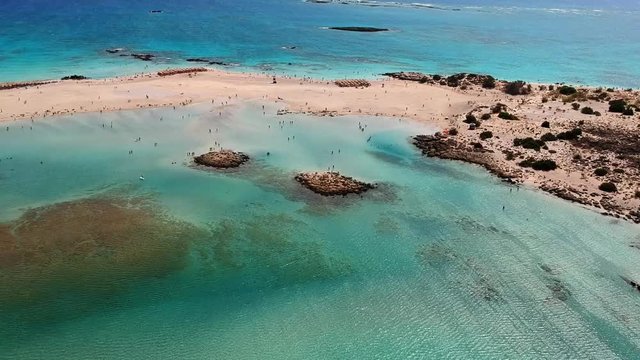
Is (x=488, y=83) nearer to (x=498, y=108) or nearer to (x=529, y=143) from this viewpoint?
(x=498, y=108)

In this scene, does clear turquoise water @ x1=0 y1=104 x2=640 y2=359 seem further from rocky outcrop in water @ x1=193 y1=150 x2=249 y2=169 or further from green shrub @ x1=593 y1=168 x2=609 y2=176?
green shrub @ x1=593 y1=168 x2=609 y2=176

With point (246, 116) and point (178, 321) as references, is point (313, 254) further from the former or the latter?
point (246, 116)

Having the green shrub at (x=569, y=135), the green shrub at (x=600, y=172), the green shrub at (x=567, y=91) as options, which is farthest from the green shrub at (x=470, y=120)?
the green shrub at (x=567, y=91)

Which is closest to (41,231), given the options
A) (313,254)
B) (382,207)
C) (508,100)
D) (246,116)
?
(313,254)

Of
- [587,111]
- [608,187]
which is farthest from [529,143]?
[587,111]

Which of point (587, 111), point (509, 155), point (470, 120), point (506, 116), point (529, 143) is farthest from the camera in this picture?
point (587, 111)

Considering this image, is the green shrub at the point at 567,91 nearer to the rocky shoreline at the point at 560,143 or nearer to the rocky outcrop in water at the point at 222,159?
the rocky shoreline at the point at 560,143
